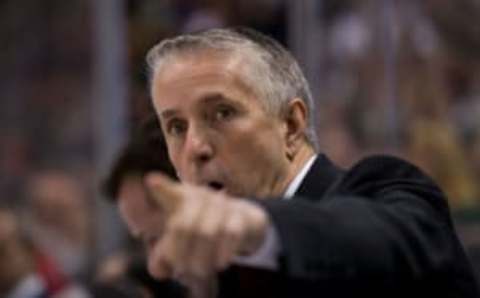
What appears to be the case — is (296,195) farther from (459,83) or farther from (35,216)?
(35,216)

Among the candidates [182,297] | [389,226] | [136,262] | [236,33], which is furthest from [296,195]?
[136,262]

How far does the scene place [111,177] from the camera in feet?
13.3

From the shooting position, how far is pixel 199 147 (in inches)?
101

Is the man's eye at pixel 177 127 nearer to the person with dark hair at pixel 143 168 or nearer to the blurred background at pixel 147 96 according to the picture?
the person with dark hair at pixel 143 168

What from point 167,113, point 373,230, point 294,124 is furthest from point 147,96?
point 373,230

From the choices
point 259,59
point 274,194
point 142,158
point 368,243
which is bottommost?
point 142,158

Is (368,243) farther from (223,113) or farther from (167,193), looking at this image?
(223,113)

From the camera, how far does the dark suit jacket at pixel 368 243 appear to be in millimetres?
1980

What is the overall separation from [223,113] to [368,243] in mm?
620

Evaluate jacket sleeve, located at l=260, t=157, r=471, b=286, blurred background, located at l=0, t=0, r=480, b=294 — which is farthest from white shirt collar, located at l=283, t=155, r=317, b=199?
blurred background, located at l=0, t=0, r=480, b=294

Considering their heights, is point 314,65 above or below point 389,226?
below

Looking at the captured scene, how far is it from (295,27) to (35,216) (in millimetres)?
1500

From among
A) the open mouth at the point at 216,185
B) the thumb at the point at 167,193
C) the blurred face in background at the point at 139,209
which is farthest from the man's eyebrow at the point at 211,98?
the blurred face in background at the point at 139,209

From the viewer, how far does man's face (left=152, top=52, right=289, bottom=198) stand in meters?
2.57
